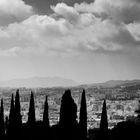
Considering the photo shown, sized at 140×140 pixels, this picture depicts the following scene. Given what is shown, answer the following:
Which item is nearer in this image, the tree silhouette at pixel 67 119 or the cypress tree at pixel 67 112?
the tree silhouette at pixel 67 119

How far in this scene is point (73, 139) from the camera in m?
31.6

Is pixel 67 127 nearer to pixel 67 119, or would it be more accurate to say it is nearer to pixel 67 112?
pixel 67 119

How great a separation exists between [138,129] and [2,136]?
1972 centimetres

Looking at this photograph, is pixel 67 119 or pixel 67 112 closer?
pixel 67 119

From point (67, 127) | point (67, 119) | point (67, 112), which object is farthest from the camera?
point (67, 112)

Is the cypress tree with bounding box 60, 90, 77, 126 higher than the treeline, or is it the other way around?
Result: the cypress tree with bounding box 60, 90, 77, 126

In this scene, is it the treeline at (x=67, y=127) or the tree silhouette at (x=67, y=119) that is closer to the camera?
the tree silhouette at (x=67, y=119)

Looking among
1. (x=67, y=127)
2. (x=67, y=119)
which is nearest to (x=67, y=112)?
(x=67, y=119)

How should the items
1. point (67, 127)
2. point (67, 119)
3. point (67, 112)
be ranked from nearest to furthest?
point (67, 127) → point (67, 119) → point (67, 112)

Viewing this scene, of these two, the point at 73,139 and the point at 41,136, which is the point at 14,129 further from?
the point at 73,139

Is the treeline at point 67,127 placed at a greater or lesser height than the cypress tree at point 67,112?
lesser

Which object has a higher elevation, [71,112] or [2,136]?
[71,112]

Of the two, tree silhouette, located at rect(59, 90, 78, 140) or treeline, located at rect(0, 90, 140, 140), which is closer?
tree silhouette, located at rect(59, 90, 78, 140)

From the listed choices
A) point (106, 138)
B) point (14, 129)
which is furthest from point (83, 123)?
point (14, 129)
